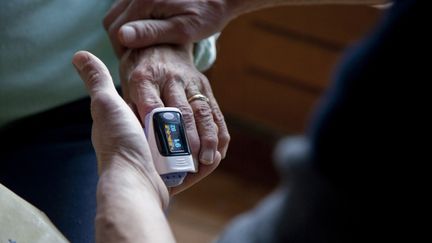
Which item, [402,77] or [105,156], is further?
[105,156]

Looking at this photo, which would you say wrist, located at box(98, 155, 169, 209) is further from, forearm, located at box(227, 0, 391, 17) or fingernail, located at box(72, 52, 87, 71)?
forearm, located at box(227, 0, 391, 17)

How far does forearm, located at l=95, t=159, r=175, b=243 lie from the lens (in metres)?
0.76

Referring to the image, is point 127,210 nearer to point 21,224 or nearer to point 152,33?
point 21,224

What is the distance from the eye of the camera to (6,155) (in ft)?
3.73

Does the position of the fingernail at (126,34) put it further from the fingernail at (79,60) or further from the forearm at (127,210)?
the forearm at (127,210)

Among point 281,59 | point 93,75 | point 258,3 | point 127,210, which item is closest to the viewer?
point 127,210

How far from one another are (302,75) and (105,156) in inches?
46.0

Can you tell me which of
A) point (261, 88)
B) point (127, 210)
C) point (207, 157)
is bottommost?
point (261, 88)

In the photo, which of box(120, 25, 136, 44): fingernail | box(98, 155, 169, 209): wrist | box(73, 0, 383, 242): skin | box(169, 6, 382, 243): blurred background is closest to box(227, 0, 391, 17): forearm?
box(73, 0, 383, 242): skin

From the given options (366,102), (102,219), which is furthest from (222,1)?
(366,102)

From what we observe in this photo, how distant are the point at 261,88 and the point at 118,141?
46.6 inches

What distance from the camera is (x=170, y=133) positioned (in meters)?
0.96

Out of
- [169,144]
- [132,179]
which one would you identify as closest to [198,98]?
[169,144]

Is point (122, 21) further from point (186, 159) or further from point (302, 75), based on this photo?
point (302, 75)
